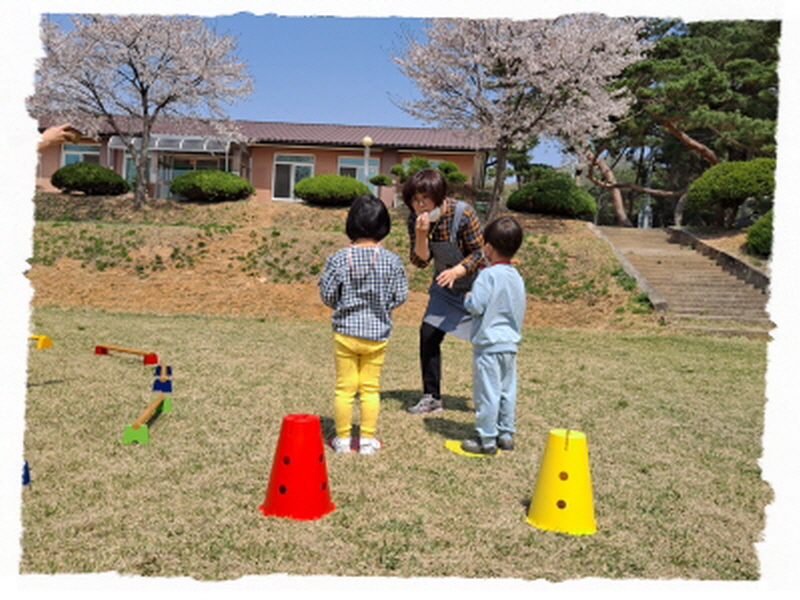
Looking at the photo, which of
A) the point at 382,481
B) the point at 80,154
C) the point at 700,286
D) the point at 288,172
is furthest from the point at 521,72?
the point at 80,154

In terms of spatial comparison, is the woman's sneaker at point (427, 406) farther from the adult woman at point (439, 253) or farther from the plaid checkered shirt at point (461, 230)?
the plaid checkered shirt at point (461, 230)

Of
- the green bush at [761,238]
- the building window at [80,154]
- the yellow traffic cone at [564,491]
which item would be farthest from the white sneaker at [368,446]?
the building window at [80,154]

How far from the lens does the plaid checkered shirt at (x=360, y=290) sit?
3828 mm

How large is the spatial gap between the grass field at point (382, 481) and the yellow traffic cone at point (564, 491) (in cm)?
7

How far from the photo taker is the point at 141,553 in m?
2.50

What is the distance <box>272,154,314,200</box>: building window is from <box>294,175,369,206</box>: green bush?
273 inches

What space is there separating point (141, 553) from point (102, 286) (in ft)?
40.1

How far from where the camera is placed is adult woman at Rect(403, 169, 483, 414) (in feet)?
14.5

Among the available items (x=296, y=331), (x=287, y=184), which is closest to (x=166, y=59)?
(x=287, y=184)

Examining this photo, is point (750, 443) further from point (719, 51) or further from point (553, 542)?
point (719, 51)

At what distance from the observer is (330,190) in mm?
21734

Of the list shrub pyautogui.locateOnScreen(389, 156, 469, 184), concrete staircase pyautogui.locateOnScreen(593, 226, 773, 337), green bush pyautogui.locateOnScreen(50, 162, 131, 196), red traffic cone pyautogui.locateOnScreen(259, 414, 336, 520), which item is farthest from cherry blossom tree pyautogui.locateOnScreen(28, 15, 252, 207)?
red traffic cone pyautogui.locateOnScreen(259, 414, 336, 520)

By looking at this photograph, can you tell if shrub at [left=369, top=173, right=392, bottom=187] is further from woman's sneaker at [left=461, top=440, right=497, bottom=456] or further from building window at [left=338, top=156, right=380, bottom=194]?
woman's sneaker at [left=461, top=440, right=497, bottom=456]

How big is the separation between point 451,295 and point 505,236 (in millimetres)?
993
